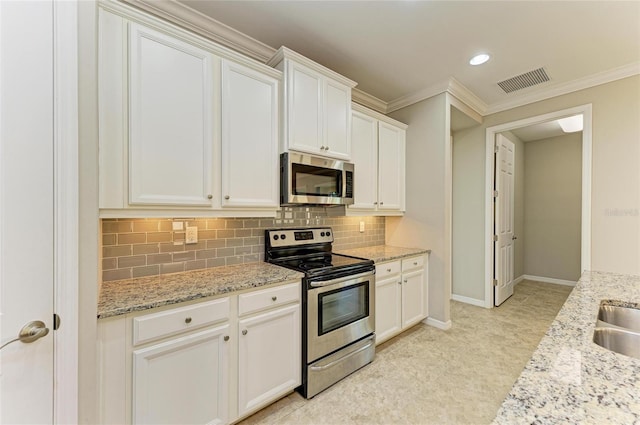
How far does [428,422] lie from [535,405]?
141 centimetres

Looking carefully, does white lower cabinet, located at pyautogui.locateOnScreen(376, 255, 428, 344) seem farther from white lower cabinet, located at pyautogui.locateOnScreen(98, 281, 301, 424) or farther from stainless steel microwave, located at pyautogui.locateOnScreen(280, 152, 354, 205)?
white lower cabinet, located at pyautogui.locateOnScreen(98, 281, 301, 424)

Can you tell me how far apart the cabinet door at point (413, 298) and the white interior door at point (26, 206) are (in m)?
2.62

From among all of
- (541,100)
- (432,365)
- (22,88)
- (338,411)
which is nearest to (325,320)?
(338,411)

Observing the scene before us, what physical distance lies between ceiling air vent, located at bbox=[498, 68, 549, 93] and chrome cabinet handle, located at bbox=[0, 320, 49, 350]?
4.08 m

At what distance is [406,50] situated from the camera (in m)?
2.36

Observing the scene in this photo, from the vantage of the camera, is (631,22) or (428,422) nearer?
(428,422)

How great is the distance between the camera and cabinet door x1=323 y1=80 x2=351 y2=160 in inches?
92.3

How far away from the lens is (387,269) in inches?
101

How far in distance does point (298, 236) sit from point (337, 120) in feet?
3.71

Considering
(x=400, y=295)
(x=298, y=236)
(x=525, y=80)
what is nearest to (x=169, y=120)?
(x=298, y=236)

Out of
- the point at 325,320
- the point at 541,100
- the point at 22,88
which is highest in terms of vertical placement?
the point at 541,100

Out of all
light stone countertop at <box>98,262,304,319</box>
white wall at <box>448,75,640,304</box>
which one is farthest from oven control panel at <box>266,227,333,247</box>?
white wall at <box>448,75,640,304</box>

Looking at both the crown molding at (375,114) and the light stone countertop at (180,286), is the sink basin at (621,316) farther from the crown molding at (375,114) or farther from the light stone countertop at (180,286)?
the crown molding at (375,114)

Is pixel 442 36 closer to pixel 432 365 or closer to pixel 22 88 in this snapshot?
pixel 22 88
